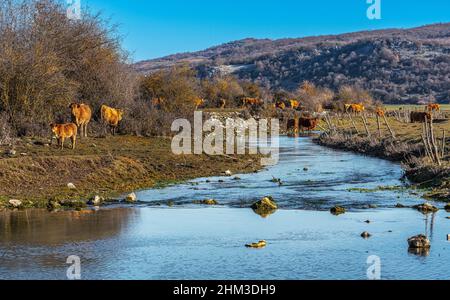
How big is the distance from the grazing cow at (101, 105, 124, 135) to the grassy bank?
12.2 meters

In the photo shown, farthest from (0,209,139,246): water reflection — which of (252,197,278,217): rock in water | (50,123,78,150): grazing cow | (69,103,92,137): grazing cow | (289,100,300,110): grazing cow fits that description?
(289,100,300,110): grazing cow

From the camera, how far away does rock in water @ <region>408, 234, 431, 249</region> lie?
1338 centimetres

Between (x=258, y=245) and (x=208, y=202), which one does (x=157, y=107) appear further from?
(x=258, y=245)

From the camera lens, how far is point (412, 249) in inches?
524

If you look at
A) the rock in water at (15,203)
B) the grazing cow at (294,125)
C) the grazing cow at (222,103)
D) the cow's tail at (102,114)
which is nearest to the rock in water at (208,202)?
the rock in water at (15,203)

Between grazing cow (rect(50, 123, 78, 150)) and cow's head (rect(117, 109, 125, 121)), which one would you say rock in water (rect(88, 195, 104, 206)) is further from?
cow's head (rect(117, 109, 125, 121))

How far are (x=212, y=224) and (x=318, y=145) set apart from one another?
90.2ft

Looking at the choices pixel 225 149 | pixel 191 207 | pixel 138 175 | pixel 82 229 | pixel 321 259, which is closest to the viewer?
pixel 321 259

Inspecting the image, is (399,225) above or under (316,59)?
under

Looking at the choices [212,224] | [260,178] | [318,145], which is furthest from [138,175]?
[318,145]

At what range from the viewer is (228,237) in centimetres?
1465

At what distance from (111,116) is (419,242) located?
20.2m

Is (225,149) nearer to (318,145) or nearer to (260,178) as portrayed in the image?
(260,178)
